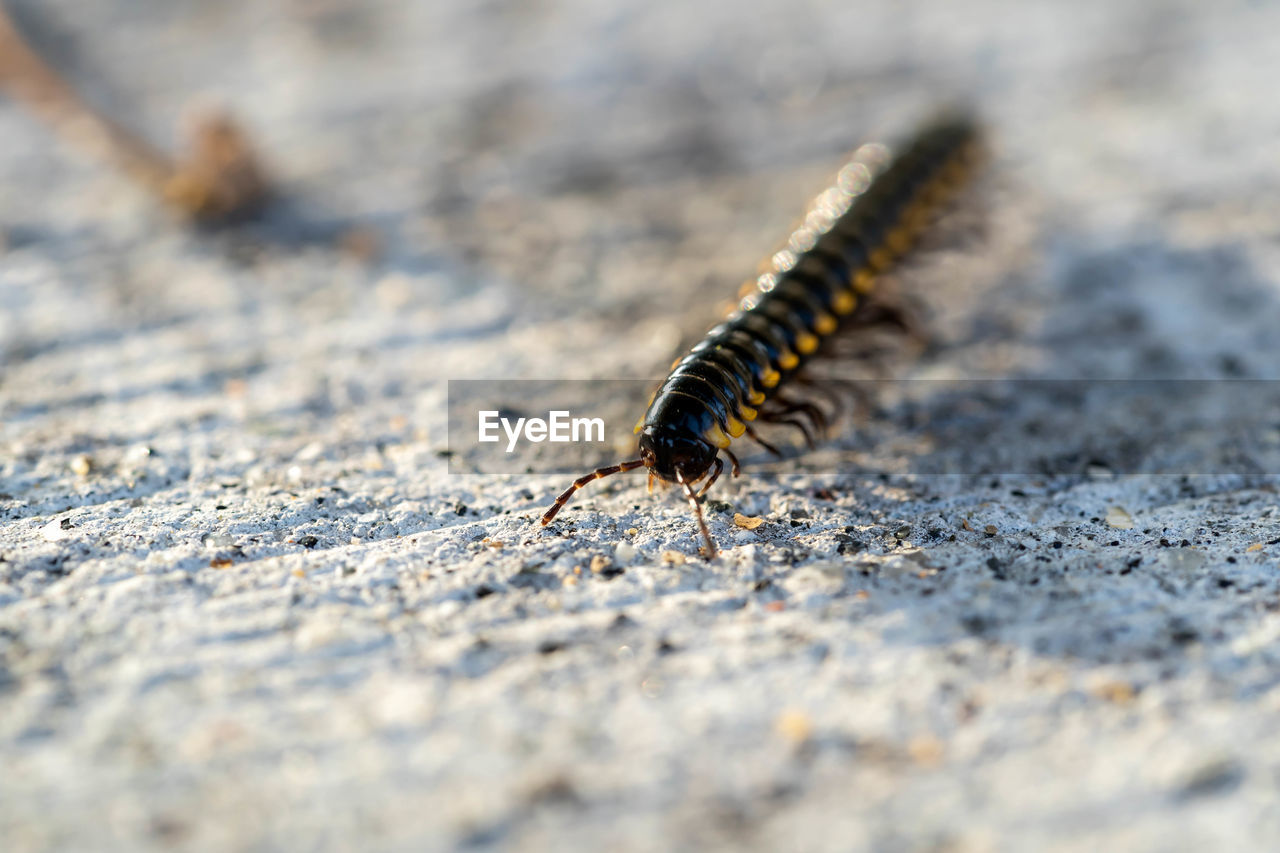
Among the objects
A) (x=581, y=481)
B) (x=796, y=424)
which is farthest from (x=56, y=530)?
(x=796, y=424)

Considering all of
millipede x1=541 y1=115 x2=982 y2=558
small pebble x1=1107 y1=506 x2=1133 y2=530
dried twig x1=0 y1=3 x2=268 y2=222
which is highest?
dried twig x1=0 y1=3 x2=268 y2=222

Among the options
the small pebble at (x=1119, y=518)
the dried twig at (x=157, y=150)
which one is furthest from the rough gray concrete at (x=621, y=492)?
the dried twig at (x=157, y=150)

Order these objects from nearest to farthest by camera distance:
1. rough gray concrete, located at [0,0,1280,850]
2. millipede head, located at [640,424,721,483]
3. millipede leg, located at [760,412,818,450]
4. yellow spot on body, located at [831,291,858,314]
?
rough gray concrete, located at [0,0,1280,850]
millipede head, located at [640,424,721,483]
millipede leg, located at [760,412,818,450]
yellow spot on body, located at [831,291,858,314]

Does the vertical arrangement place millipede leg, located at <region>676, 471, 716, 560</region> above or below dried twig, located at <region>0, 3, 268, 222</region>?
below

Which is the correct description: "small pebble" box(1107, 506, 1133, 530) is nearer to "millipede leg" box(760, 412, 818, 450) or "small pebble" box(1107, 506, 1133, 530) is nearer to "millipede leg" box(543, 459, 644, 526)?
"millipede leg" box(760, 412, 818, 450)

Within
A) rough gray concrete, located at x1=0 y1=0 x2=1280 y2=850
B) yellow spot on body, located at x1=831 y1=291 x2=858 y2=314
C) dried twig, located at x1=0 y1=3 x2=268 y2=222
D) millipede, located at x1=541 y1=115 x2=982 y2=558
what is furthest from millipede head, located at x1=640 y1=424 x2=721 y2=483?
dried twig, located at x1=0 y1=3 x2=268 y2=222

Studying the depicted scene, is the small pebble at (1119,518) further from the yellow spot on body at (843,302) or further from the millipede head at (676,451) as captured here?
the millipede head at (676,451)
